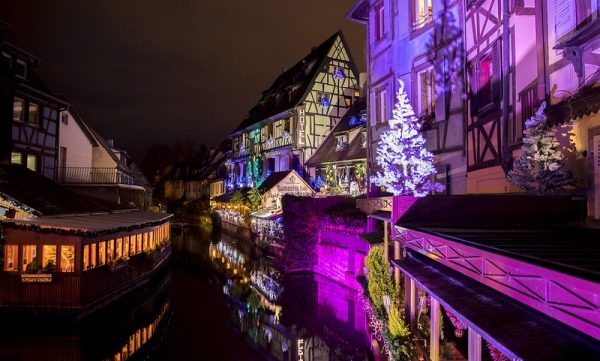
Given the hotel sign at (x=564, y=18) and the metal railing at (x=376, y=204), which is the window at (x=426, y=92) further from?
the hotel sign at (x=564, y=18)

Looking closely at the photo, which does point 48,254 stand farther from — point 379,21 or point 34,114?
point 379,21

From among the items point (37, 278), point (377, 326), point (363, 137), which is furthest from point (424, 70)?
point (37, 278)

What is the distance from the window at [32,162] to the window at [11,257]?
1156cm

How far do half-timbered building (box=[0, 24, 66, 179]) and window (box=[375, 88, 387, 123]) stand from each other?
18629mm

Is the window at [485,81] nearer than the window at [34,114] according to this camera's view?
Yes

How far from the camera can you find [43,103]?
79.4ft

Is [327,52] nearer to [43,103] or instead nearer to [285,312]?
[43,103]

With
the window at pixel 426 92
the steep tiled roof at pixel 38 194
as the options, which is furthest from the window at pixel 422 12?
the steep tiled roof at pixel 38 194

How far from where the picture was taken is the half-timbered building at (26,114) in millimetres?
21422

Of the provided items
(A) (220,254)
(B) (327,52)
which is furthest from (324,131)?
(A) (220,254)

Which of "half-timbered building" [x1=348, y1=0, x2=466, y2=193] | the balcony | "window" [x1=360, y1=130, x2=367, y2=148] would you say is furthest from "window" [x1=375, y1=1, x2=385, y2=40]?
the balcony

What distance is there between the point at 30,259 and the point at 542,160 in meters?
15.8

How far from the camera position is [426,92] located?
57.3ft

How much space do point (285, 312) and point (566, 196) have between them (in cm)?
1121
